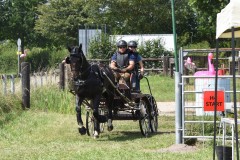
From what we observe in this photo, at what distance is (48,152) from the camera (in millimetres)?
12000

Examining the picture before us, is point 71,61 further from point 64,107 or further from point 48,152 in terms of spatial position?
point 64,107

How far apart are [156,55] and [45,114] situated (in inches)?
927

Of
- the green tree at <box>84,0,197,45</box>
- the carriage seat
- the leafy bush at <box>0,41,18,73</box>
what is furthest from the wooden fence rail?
the green tree at <box>84,0,197,45</box>

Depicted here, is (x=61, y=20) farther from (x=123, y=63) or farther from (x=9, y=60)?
(x=123, y=63)

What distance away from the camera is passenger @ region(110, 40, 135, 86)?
14.7m

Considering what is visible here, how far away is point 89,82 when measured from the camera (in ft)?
44.5

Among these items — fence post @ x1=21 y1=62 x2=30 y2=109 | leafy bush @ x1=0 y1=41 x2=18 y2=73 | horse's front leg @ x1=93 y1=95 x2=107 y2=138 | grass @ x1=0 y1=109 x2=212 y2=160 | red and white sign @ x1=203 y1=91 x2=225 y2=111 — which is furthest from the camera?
leafy bush @ x1=0 y1=41 x2=18 y2=73

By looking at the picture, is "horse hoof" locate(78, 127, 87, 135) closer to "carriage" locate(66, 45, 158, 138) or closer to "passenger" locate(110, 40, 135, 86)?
"carriage" locate(66, 45, 158, 138)

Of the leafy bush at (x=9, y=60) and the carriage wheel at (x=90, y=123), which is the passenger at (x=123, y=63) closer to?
the carriage wheel at (x=90, y=123)

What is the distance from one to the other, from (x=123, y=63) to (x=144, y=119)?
1.25m

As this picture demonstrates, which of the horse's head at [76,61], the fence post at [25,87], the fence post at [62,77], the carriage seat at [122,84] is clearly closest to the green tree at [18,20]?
the fence post at [62,77]

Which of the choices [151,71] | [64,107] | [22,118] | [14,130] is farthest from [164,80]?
[14,130]

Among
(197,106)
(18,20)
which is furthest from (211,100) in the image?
(18,20)

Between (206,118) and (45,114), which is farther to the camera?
(45,114)
